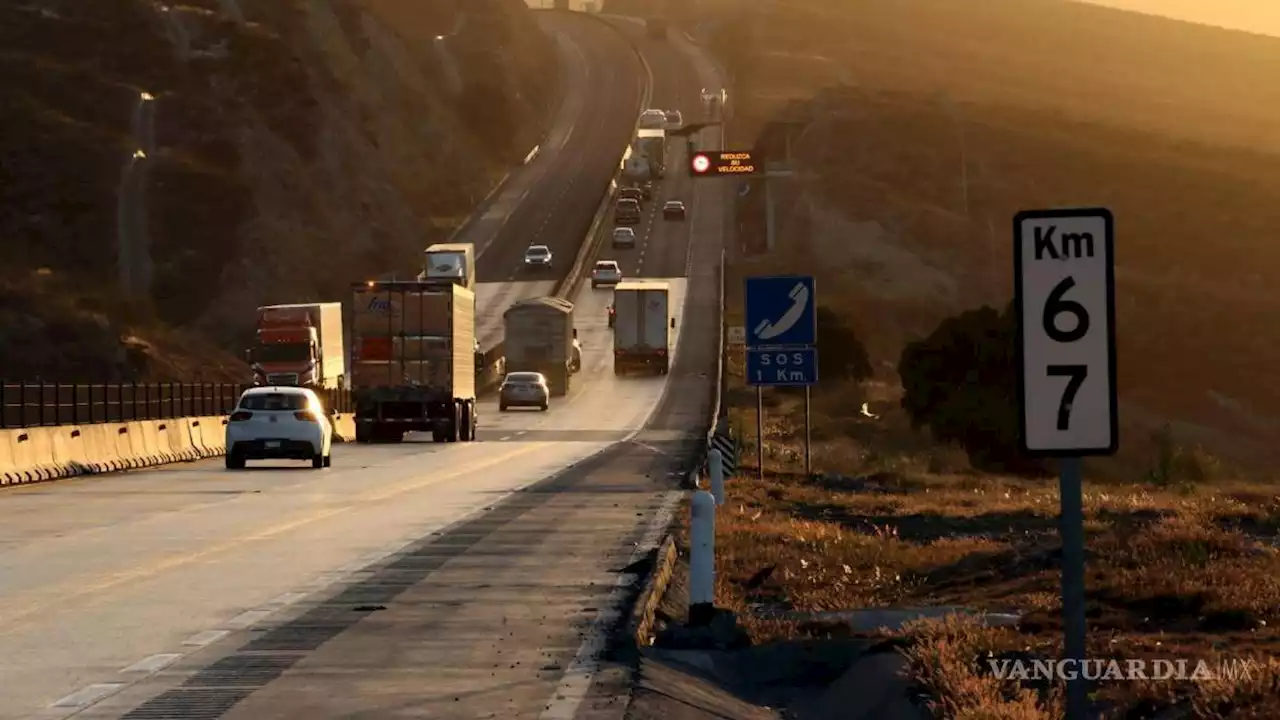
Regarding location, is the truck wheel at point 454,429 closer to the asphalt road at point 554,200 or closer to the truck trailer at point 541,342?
the truck trailer at point 541,342

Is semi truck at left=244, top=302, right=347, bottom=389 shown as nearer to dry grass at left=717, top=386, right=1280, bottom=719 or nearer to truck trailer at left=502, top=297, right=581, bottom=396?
truck trailer at left=502, top=297, right=581, bottom=396

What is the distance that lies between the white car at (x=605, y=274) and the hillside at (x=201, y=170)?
1001cm

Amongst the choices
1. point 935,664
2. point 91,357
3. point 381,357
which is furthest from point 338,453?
point 935,664

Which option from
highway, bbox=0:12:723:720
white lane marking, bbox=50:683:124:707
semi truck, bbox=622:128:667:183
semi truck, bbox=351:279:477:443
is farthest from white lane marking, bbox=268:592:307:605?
semi truck, bbox=622:128:667:183

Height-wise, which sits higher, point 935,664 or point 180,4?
point 180,4

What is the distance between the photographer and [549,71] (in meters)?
199

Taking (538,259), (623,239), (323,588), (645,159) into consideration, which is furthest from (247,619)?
(645,159)

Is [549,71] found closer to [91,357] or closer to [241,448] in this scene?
[91,357]

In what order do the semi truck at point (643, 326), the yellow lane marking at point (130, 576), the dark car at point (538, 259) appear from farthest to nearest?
the dark car at point (538, 259)
the semi truck at point (643, 326)
the yellow lane marking at point (130, 576)

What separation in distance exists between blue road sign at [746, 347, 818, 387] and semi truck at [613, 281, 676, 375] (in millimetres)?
57352

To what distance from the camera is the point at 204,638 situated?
582 inches

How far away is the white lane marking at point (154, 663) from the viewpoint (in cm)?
1320

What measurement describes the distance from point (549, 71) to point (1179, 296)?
89.6 meters

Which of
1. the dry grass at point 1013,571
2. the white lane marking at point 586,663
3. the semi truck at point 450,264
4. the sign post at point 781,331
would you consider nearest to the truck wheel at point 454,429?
the dry grass at point 1013,571
